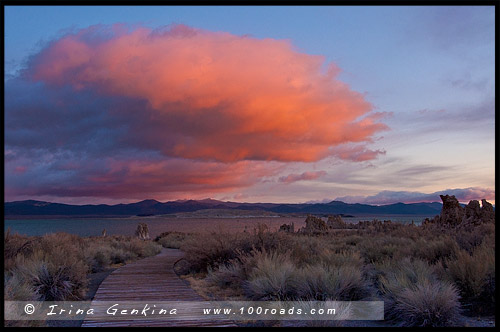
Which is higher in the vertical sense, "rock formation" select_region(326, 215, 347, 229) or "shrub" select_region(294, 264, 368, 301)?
"shrub" select_region(294, 264, 368, 301)

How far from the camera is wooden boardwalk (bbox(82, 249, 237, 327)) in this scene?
6.86 metres

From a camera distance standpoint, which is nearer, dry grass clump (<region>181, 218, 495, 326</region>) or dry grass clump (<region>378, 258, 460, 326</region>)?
dry grass clump (<region>378, 258, 460, 326</region>)

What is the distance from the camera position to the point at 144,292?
9625 millimetres

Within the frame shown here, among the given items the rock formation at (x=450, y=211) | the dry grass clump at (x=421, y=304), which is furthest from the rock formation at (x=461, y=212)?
the dry grass clump at (x=421, y=304)

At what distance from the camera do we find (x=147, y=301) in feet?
28.3

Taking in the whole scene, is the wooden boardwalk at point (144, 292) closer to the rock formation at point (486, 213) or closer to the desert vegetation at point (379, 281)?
the desert vegetation at point (379, 281)

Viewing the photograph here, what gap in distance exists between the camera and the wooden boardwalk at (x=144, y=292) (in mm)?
6859

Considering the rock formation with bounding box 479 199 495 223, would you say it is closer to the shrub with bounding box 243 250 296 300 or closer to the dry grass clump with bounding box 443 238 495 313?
the dry grass clump with bounding box 443 238 495 313

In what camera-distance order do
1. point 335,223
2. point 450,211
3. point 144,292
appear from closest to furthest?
point 144,292 < point 450,211 < point 335,223

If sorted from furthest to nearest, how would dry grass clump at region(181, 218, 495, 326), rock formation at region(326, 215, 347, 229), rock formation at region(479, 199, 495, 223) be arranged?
1. rock formation at region(326, 215, 347, 229)
2. rock formation at region(479, 199, 495, 223)
3. dry grass clump at region(181, 218, 495, 326)

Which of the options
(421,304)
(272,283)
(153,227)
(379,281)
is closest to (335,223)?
(379,281)

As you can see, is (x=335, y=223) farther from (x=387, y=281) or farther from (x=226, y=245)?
(x=387, y=281)

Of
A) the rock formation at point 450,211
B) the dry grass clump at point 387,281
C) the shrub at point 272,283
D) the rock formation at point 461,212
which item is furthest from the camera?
the rock formation at point 450,211

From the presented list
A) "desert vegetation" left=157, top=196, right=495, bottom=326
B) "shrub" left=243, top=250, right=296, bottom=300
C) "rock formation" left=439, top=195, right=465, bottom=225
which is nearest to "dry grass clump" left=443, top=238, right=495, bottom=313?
"desert vegetation" left=157, top=196, right=495, bottom=326
